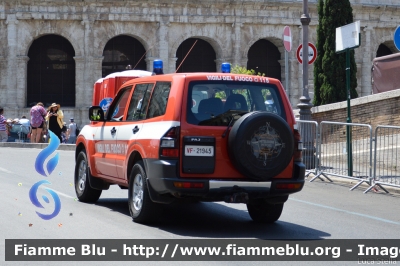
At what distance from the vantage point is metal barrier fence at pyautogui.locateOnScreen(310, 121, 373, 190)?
15626mm

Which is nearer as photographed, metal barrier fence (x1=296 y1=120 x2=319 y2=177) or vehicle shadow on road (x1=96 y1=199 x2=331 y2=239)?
vehicle shadow on road (x1=96 y1=199 x2=331 y2=239)

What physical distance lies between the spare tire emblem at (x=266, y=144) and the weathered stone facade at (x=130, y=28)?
3278 centimetres

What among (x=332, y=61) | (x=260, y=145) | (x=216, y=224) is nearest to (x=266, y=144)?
(x=260, y=145)

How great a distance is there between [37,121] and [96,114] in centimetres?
1828

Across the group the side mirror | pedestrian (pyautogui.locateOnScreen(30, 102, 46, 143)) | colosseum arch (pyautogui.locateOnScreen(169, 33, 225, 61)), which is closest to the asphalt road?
the side mirror

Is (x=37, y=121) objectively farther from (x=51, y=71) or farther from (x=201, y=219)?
(x=201, y=219)

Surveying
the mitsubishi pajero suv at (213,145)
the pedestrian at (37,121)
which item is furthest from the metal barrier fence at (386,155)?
the pedestrian at (37,121)

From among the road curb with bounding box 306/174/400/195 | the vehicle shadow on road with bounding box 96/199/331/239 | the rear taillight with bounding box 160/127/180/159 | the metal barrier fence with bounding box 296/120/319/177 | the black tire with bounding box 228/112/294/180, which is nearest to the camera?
the black tire with bounding box 228/112/294/180

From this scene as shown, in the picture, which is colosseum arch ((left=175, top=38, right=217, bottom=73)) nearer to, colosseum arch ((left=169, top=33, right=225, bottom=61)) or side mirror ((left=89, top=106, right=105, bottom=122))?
colosseum arch ((left=169, top=33, right=225, bottom=61))

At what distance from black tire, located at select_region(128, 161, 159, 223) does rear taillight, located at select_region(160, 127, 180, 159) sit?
54 cm

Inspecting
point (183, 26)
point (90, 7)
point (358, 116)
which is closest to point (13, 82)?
point (90, 7)

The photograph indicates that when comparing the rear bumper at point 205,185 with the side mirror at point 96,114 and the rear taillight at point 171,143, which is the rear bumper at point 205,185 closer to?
the rear taillight at point 171,143

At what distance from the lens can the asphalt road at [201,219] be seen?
9234 millimetres

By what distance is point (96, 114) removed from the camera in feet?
38.0
